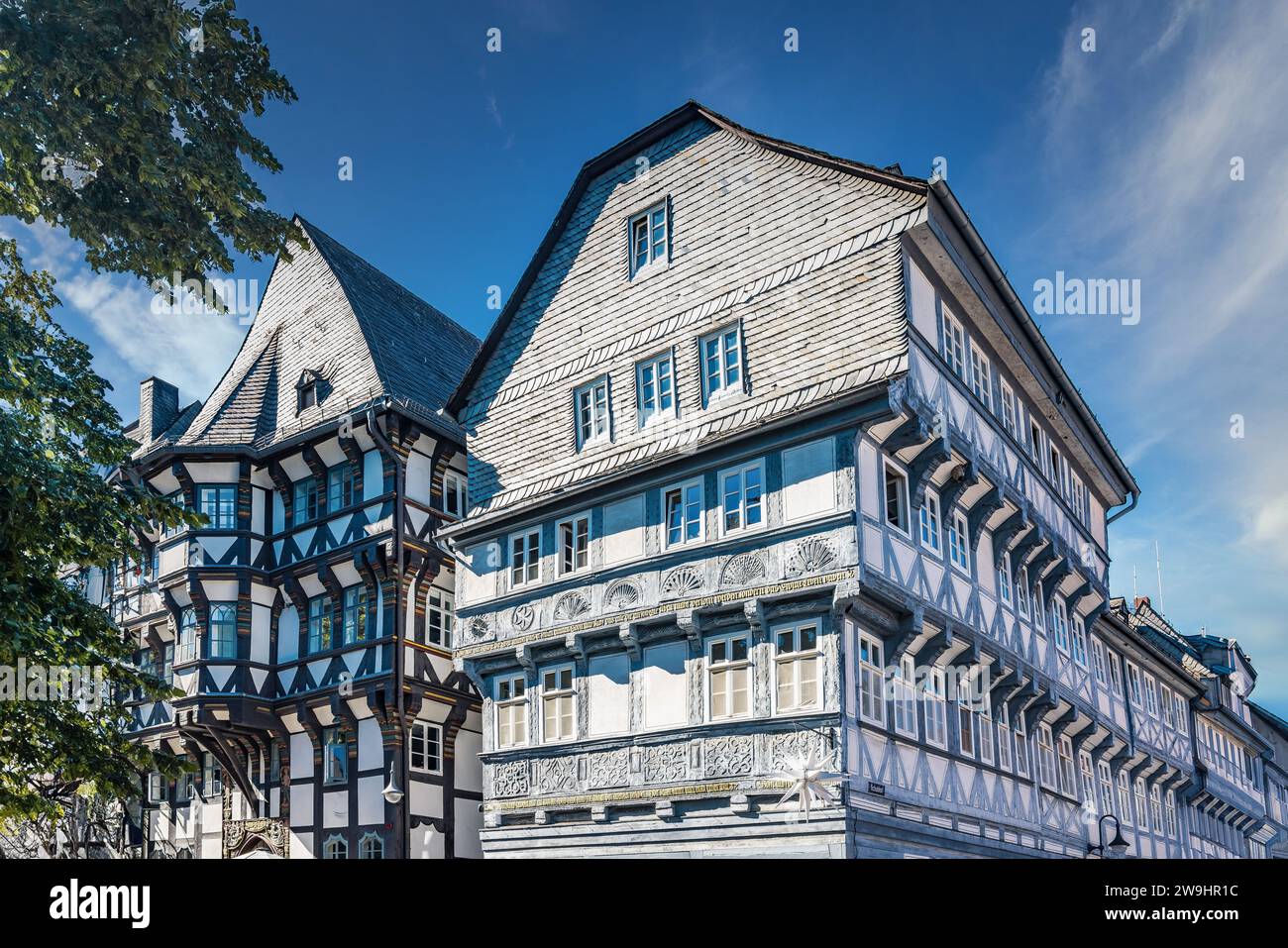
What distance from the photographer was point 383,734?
25.9 m

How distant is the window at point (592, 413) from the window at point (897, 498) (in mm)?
5241

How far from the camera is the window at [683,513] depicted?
2014 cm

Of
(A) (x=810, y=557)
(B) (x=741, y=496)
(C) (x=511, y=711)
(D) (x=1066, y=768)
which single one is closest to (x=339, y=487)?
(C) (x=511, y=711)

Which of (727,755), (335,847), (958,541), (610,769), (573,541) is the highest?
(573,541)

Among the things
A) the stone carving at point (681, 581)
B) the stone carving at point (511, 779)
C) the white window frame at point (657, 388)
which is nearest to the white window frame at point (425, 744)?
the stone carving at point (511, 779)

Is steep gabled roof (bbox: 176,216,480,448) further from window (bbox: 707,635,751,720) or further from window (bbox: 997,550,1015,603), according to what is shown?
window (bbox: 997,550,1015,603)

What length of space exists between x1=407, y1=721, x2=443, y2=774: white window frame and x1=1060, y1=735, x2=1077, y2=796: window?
12973mm

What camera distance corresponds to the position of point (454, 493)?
1116 inches

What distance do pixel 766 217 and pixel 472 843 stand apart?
1470cm

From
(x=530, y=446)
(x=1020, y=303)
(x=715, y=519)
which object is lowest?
(x=715, y=519)

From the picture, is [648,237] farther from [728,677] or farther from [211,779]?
[211,779]

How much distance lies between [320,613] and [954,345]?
15079 mm
